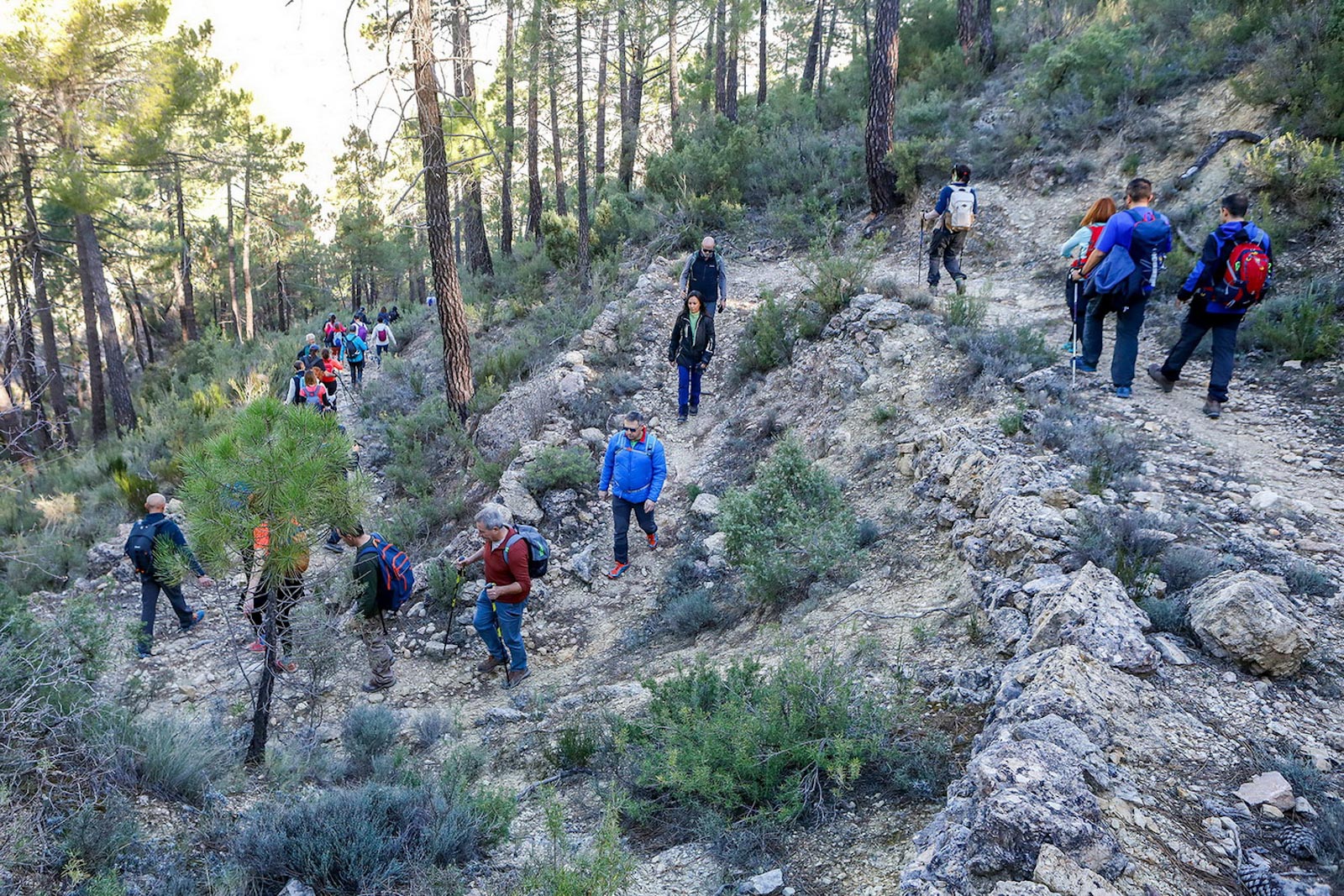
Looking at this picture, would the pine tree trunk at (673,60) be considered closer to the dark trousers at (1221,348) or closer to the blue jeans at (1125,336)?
the blue jeans at (1125,336)

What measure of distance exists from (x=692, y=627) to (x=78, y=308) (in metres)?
32.2

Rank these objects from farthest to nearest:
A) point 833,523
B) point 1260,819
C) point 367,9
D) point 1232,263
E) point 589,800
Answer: point 367,9
point 1232,263
point 833,523
point 589,800
point 1260,819

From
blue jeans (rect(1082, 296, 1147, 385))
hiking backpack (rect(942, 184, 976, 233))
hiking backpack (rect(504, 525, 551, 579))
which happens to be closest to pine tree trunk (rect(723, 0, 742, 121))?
hiking backpack (rect(942, 184, 976, 233))

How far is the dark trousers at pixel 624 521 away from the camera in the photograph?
7.32 metres

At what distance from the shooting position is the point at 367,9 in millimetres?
10023

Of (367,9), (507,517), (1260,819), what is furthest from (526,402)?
(1260,819)

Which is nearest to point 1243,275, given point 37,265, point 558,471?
point 558,471

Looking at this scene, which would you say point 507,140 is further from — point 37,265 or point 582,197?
point 37,265

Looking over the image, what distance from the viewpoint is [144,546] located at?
23.6 feet

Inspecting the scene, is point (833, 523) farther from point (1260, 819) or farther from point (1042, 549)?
point (1260, 819)

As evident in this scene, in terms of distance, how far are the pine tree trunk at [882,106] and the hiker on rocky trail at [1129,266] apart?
21.5 feet

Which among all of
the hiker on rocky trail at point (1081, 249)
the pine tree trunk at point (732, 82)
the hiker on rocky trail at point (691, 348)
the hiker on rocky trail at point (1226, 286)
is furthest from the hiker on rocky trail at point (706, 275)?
the pine tree trunk at point (732, 82)

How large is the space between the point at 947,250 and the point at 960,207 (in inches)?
25.2

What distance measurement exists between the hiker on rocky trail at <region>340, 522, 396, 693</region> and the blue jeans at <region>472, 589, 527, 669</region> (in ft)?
2.67
